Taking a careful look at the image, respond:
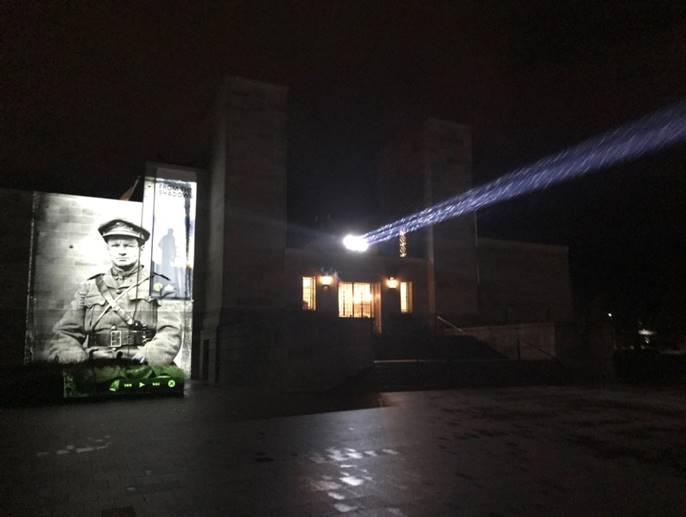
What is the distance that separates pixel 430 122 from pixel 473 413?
17424 millimetres

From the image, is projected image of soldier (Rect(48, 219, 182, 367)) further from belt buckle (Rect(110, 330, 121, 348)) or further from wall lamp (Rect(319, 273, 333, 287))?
wall lamp (Rect(319, 273, 333, 287))

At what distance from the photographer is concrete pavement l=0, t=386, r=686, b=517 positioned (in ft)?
15.1

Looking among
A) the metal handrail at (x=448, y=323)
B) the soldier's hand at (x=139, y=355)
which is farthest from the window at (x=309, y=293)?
the soldier's hand at (x=139, y=355)

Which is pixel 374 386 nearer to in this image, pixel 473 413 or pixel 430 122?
pixel 473 413

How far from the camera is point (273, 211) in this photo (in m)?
20.4

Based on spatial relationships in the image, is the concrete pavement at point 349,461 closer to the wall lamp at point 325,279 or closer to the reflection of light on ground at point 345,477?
the reflection of light on ground at point 345,477

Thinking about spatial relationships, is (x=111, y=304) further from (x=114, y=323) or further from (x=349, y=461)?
(x=349, y=461)

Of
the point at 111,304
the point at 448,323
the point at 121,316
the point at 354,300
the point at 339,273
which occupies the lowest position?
the point at 448,323

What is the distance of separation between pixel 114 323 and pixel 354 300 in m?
9.66

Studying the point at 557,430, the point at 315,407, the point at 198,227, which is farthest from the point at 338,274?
the point at 557,430

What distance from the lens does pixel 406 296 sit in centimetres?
2352

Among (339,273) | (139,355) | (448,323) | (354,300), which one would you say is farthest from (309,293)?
(139,355)

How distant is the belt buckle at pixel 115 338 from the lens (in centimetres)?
1811

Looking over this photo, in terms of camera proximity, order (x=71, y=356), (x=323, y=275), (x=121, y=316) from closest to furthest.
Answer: (x=71, y=356) → (x=121, y=316) → (x=323, y=275)
